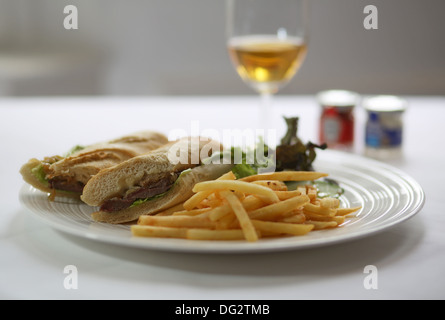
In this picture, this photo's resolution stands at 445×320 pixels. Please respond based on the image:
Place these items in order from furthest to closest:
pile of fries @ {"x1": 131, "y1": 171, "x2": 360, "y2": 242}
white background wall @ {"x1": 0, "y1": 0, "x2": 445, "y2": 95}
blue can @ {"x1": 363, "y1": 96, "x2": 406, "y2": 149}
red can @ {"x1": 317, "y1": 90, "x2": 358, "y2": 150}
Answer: white background wall @ {"x1": 0, "y1": 0, "x2": 445, "y2": 95}
red can @ {"x1": 317, "y1": 90, "x2": 358, "y2": 150}
blue can @ {"x1": 363, "y1": 96, "x2": 406, "y2": 149}
pile of fries @ {"x1": 131, "y1": 171, "x2": 360, "y2": 242}

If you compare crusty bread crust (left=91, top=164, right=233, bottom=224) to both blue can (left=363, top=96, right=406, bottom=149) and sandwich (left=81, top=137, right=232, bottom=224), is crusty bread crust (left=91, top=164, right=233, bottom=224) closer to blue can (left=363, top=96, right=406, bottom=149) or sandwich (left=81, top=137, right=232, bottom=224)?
sandwich (left=81, top=137, right=232, bottom=224)

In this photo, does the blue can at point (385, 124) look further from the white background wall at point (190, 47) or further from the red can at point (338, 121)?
the white background wall at point (190, 47)

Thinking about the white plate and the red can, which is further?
the red can

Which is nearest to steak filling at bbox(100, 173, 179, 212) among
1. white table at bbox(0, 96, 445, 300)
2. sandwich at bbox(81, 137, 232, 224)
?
sandwich at bbox(81, 137, 232, 224)

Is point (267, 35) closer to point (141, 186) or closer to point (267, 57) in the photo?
point (267, 57)

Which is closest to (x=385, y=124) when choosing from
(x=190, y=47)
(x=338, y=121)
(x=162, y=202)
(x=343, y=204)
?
(x=338, y=121)

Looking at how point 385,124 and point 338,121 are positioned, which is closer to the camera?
point 385,124

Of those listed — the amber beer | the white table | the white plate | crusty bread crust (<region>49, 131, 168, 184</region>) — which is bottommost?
the white table
